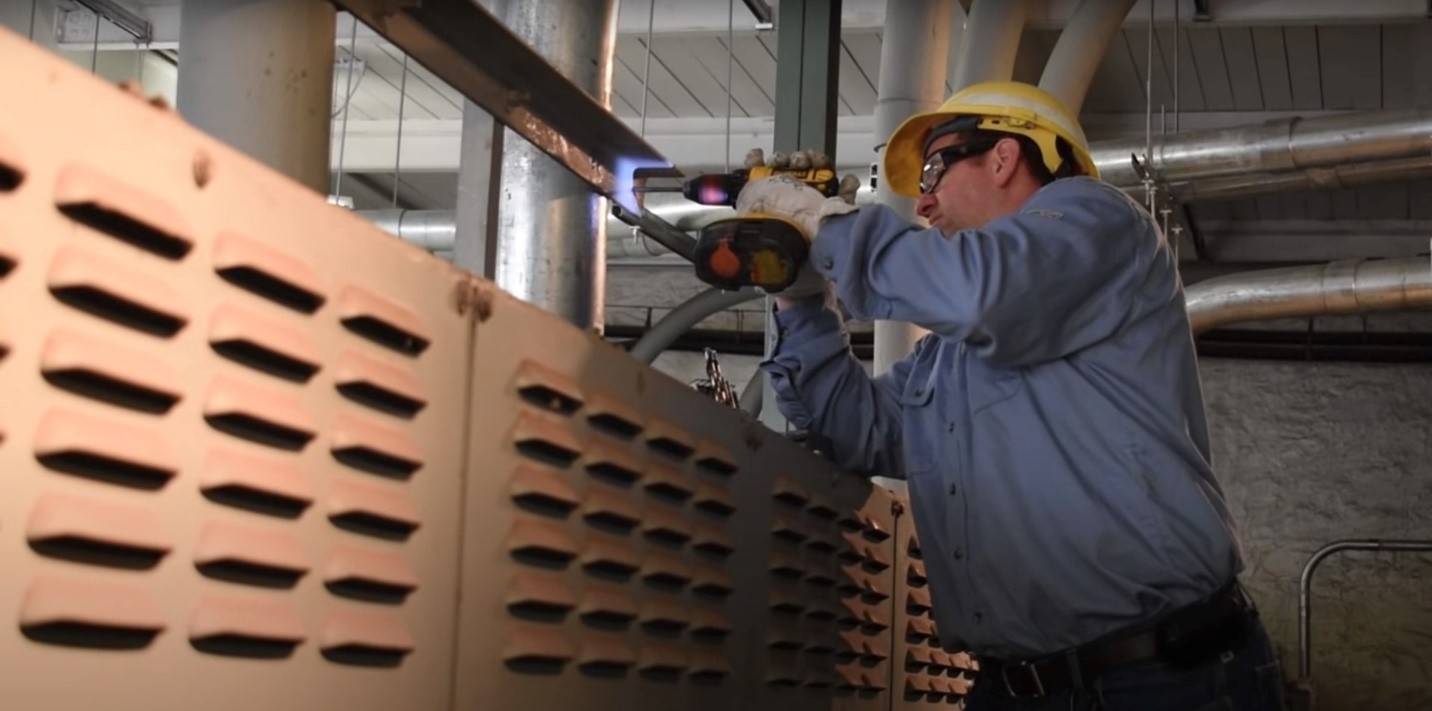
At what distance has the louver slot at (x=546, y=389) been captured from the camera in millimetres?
1335

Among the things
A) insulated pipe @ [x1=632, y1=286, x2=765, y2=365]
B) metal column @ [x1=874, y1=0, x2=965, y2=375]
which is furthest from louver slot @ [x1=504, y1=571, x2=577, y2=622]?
insulated pipe @ [x1=632, y1=286, x2=765, y2=365]

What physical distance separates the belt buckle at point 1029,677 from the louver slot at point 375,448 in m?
0.96

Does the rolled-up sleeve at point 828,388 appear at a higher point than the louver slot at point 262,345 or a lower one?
higher

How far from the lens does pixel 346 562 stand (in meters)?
1.08

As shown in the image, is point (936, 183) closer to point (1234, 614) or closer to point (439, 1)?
point (1234, 614)

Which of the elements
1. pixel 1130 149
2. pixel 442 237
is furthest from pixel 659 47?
pixel 1130 149

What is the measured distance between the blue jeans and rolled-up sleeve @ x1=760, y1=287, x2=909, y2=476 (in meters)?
0.43

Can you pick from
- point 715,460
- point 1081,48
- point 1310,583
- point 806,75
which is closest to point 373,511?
point 715,460

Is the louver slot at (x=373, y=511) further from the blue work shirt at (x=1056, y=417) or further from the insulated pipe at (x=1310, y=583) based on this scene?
the insulated pipe at (x=1310, y=583)

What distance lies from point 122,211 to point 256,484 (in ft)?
0.64

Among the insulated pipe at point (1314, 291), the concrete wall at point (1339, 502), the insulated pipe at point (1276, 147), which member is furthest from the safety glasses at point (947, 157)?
the concrete wall at point (1339, 502)

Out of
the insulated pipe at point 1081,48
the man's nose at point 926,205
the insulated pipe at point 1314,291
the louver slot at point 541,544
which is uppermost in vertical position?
the insulated pipe at point 1081,48

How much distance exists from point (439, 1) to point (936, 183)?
2.87ft

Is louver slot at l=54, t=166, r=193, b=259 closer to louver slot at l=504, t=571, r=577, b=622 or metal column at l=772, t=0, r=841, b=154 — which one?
louver slot at l=504, t=571, r=577, b=622
